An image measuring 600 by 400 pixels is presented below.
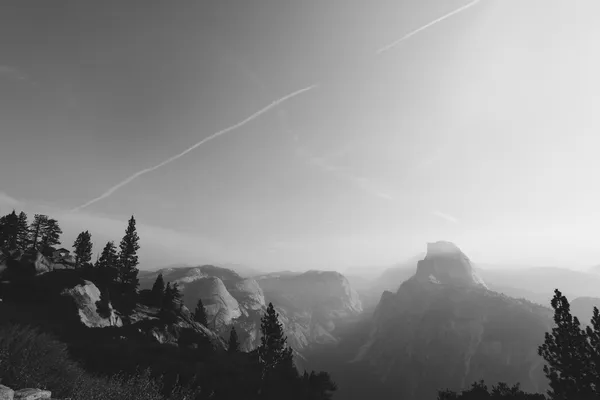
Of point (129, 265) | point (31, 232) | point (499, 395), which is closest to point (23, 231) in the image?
point (31, 232)

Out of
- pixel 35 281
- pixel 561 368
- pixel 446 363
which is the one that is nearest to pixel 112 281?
pixel 35 281

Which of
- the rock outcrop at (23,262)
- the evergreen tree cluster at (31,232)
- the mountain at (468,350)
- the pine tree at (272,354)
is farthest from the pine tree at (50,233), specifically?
the mountain at (468,350)

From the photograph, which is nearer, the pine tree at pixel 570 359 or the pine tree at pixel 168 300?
the pine tree at pixel 570 359

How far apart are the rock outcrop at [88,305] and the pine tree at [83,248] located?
3869 centimetres

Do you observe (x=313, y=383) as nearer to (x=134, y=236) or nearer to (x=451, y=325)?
(x=134, y=236)

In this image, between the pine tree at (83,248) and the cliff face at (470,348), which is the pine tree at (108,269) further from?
the cliff face at (470,348)

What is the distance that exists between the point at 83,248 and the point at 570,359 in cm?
9764

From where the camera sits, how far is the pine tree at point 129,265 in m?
63.5

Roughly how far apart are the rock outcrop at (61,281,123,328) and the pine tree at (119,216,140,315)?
12.7m

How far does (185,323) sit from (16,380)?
6505 cm

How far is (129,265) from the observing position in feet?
234

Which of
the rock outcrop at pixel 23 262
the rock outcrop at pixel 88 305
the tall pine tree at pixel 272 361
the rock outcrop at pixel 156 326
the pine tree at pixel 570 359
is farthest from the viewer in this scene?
the rock outcrop at pixel 156 326

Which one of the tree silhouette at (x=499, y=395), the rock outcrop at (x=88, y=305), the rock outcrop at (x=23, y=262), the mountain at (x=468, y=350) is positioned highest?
the rock outcrop at (x=23, y=262)

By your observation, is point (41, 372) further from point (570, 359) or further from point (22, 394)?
point (570, 359)
